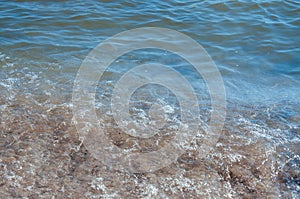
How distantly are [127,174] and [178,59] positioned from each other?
164 inches

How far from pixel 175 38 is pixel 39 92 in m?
3.84

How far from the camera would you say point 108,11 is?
10867 millimetres

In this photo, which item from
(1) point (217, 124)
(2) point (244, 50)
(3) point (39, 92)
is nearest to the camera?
(1) point (217, 124)

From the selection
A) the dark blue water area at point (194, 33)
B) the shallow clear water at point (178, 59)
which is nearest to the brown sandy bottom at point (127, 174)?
the shallow clear water at point (178, 59)

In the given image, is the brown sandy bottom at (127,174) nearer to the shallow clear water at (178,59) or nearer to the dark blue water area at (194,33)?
the shallow clear water at (178,59)

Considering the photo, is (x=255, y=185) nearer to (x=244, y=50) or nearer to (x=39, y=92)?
(x=39, y=92)

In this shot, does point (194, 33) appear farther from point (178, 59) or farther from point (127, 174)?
point (127, 174)

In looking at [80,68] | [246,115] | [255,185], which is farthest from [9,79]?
[255,185]

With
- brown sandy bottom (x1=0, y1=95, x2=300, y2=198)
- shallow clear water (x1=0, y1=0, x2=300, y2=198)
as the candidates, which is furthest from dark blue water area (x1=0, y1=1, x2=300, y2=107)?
brown sandy bottom (x1=0, y1=95, x2=300, y2=198)

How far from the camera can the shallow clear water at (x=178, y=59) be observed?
609 centimetres

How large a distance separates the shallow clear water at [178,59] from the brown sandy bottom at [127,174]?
27 mm

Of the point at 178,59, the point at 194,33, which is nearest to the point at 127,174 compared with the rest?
the point at 178,59

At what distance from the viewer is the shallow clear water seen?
20.0 feet

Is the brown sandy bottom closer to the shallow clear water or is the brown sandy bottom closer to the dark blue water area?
the shallow clear water
